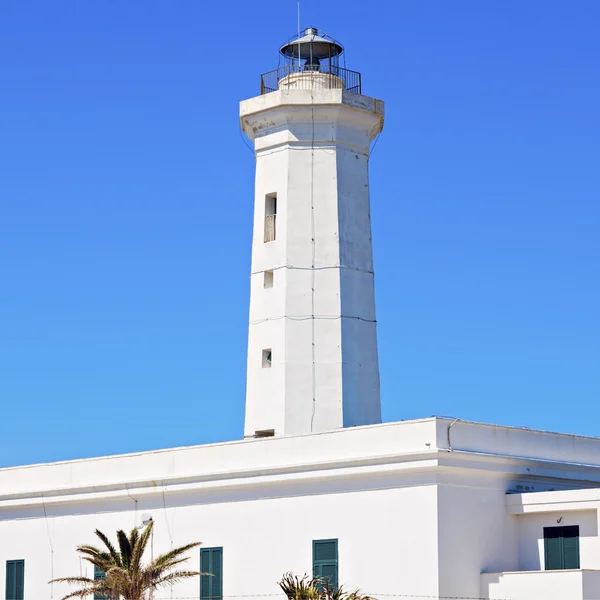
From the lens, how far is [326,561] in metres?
27.1

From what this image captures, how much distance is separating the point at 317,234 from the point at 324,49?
532 centimetres

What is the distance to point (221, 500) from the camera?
2922 centimetres

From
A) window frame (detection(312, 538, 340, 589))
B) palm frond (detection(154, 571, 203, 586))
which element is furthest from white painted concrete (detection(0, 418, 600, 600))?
palm frond (detection(154, 571, 203, 586))

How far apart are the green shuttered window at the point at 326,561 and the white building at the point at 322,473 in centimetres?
4

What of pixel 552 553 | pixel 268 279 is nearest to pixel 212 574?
pixel 552 553

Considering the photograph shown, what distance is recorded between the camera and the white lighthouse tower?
104ft

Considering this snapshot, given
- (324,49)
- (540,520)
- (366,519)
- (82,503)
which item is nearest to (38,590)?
(82,503)

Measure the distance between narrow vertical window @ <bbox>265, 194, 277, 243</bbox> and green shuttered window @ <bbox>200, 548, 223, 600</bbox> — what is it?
8.11 meters

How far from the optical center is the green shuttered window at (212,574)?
94.7ft

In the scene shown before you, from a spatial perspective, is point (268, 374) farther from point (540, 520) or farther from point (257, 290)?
point (540, 520)

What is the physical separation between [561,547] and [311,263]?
968cm

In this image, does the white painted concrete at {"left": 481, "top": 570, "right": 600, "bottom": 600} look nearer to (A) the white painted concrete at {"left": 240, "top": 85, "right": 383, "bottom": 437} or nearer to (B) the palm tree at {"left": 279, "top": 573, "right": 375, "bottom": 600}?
(B) the palm tree at {"left": 279, "top": 573, "right": 375, "bottom": 600}

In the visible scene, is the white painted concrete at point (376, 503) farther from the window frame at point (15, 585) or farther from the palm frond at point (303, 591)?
the window frame at point (15, 585)

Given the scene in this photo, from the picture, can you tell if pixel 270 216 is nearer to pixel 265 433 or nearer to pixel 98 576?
pixel 265 433
